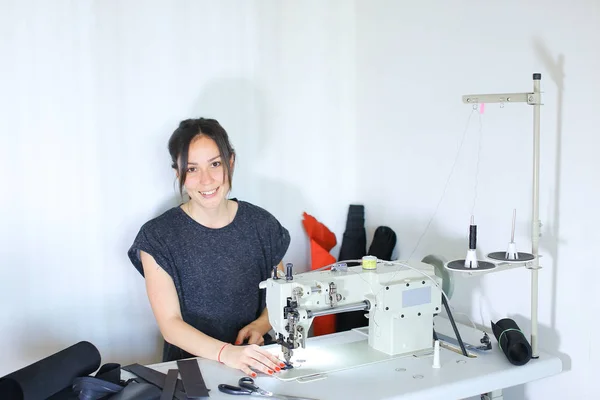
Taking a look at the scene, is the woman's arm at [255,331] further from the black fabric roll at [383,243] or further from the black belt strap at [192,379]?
the black fabric roll at [383,243]

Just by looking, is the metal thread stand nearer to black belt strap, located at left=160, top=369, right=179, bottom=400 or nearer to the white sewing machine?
the white sewing machine

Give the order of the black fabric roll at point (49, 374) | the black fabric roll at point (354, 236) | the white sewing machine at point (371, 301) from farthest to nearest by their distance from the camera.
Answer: the black fabric roll at point (354, 236), the white sewing machine at point (371, 301), the black fabric roll at point (49, 374)

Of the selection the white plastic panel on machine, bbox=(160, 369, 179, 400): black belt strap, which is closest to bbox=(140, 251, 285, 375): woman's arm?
bbox=(160, 369, 179, 400): black belt strap

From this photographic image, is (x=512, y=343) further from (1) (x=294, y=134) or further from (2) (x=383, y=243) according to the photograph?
(1) (x=294, y=134)

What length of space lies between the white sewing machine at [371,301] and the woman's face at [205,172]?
0.44 metres

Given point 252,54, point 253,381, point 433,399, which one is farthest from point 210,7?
point 433,399

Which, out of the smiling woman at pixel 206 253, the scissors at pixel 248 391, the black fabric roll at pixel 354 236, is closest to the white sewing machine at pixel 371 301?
the scissors at pixel 248 391

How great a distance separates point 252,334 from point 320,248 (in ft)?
1.93

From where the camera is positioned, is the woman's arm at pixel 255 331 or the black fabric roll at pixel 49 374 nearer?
the black fabric roll at pixel 49 374

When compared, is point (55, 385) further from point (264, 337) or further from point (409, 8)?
point (409, 8)

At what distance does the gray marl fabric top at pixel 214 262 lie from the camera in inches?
84.3

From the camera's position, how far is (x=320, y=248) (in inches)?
105

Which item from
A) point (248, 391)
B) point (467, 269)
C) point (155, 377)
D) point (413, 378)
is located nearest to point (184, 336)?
point (155, 377)

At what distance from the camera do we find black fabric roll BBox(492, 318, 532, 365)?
1.79 m
